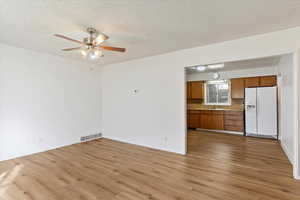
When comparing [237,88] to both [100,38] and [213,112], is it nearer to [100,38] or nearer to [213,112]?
[213,112]

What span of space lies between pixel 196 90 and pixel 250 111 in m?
2.21

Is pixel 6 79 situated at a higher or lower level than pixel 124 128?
higher

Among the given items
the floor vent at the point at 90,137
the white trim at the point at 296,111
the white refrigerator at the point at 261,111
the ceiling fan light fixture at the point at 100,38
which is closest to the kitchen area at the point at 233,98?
the white refrigerator at the point at 261,111

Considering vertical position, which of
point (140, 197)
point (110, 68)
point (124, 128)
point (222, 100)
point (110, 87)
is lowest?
point (140, 197)

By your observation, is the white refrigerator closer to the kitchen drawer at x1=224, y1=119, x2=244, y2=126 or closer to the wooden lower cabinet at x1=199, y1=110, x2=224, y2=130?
the kitchen drawer at x1=224, y1=119, x2=244, y2=126

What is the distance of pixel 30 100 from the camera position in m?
3.73

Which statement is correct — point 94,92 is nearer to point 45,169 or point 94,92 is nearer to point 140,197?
point 45,169

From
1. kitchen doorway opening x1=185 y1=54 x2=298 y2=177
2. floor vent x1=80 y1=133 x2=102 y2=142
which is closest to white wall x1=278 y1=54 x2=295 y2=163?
kitchen doorway opening x1=185 y1=54 x2=298 y2=177

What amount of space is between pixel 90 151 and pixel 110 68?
8.85 ft

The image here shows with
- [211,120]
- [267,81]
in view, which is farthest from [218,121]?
[267,81]

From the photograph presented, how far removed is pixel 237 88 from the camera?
5.82 metres

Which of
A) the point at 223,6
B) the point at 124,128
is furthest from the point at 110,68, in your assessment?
the point at 223,6

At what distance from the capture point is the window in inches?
→ 252

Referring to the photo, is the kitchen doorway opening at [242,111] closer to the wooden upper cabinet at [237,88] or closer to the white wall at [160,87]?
the wooden upper cabinet at [237,88]
